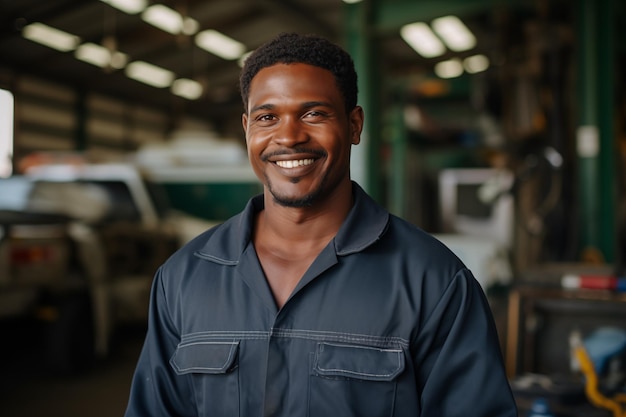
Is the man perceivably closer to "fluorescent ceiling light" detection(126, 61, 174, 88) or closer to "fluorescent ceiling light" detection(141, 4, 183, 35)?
"fluorescent ceiling light" detection(141, 4, 183, 35)

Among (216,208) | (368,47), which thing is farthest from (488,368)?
(216,208)

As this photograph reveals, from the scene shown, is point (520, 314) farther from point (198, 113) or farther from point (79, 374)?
point (198, 113)

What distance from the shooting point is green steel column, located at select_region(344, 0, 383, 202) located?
577 centimetres

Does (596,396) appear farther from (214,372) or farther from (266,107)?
(266,107)

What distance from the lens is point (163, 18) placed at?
13.2 m

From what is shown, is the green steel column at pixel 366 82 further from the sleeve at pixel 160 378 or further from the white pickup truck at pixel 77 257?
the sleeve at pixel 160 378

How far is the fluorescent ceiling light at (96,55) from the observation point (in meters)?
14.3

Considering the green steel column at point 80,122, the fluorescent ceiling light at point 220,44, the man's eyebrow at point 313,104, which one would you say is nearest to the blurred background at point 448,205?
the man's eyebrow at point 313,104

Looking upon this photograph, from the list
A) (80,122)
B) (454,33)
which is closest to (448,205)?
(454,33)

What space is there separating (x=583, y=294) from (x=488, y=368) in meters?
2.34

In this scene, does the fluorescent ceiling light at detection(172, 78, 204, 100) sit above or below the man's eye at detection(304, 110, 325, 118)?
above

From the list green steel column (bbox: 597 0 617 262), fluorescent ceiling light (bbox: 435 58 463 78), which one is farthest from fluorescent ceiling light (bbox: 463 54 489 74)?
green steel column (bbox: 597 0 617 262)

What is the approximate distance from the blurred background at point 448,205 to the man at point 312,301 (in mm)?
1604

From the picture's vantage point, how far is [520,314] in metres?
3.60
